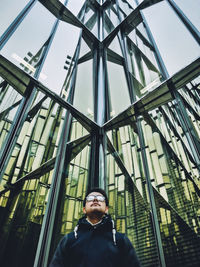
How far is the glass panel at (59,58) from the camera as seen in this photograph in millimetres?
5129

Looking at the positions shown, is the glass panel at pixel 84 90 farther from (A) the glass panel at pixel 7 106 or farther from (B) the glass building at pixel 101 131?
(A) the glass panel at pixel 7 106

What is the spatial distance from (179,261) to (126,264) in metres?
1.74

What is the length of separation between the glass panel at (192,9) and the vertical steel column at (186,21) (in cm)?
6

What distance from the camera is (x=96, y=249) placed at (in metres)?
1.91

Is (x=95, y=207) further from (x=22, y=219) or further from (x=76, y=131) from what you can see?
(x=76, y=131)

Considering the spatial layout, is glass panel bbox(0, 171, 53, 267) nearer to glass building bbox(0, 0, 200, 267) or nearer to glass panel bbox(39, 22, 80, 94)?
glass building bbox(0, 0, 200, 267)

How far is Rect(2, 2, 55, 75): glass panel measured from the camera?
4.63 meters

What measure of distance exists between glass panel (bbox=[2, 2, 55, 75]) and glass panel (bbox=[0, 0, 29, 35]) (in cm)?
23

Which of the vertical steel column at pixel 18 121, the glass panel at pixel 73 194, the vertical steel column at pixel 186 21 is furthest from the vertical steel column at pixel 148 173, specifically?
the vertical steel column at pixel 18 121

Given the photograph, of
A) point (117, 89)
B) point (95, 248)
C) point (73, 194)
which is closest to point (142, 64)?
point (117, 89)

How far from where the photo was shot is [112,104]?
6.41m

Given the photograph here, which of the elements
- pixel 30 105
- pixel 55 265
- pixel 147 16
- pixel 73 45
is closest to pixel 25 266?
pixel 55 265

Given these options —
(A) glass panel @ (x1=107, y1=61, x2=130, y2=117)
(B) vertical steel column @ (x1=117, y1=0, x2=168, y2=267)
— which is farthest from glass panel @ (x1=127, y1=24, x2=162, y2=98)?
(A) glass panel @ (x1=107, y1=61, x2=130, y2=117)

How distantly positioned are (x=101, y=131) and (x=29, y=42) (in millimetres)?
3024
